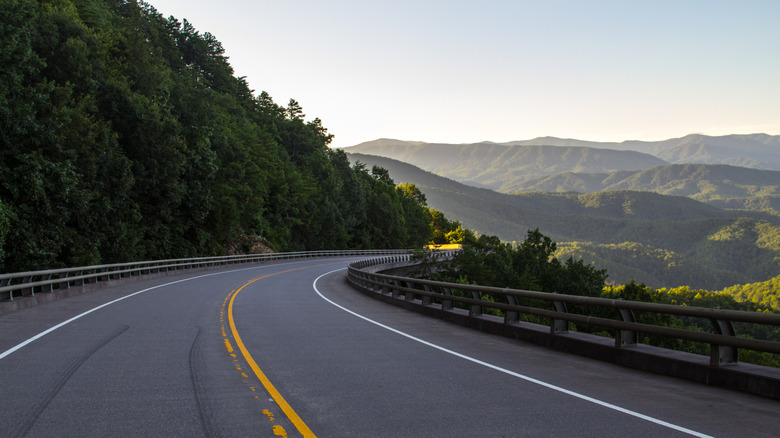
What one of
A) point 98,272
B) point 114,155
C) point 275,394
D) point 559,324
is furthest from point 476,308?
point 114,155

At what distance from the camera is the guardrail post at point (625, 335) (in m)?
9.61

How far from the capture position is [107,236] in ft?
134

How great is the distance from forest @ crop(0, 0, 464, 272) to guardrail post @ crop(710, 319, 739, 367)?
86.8 ft

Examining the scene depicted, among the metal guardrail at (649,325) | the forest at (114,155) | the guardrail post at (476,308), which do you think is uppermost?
the forest at (114,155)

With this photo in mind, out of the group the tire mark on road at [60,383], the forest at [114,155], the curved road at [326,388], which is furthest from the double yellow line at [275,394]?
the forest at [114,155]

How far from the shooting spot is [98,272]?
30609mm

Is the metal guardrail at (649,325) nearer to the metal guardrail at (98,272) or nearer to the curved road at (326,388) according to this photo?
the curved road at (326,388)

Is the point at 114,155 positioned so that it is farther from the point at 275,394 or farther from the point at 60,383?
the point at 275,394

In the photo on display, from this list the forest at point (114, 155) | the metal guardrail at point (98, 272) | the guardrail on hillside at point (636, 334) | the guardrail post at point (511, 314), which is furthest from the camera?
the forest at point (114, 155)

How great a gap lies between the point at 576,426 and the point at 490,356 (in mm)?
4324

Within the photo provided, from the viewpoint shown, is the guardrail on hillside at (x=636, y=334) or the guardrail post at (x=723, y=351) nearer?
the guardrail on hillside at (x=636, y=334)

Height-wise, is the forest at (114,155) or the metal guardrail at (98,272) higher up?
the forest at (114,155)

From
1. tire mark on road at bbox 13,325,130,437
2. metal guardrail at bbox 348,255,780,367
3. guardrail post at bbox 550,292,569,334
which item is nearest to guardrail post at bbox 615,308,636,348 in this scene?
metal guardrail at bbox 348,255,780,367

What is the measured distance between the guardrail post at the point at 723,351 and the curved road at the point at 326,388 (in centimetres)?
46
